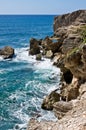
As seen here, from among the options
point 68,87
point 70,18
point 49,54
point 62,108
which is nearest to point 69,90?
point 68,87

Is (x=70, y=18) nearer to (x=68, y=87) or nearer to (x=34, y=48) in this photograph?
(x=34, y=48)

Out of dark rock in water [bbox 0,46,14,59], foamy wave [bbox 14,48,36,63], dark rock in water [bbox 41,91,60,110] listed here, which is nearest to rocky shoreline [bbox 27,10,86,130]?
dark rock in water [bbox 41,91,60,110]

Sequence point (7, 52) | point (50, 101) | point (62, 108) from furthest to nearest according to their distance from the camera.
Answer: point (7, 52) → point (50, 101) → point (62, 108)

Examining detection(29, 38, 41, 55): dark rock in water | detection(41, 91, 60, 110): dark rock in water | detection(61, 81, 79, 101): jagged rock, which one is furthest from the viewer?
detection(29, 38, 41, 55): dark rock in water

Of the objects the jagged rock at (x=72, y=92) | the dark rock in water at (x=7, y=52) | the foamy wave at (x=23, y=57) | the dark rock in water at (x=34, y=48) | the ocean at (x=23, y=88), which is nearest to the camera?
the ocean at (x=23, y=88)

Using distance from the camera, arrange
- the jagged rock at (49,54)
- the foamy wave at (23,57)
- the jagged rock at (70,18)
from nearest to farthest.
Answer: the jagged rock at (49,54), the foamy wave at (23,57), the jagged rock at (70,18)

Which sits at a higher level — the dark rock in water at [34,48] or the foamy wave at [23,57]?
the dark rock in water at [34,48]

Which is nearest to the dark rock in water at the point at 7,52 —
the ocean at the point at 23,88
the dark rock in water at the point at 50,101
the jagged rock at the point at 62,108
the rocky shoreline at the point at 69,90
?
the ocean at the point at 23,88

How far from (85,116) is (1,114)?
1517cm

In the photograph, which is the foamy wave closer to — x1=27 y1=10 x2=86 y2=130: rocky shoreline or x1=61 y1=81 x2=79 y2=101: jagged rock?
x1=27 y1=10 x2=86 y2=130: rocky shoreline

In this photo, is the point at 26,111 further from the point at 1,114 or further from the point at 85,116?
the point at 85,116

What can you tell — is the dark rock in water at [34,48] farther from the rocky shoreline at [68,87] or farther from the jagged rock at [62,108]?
the jagged rock at [62,108]

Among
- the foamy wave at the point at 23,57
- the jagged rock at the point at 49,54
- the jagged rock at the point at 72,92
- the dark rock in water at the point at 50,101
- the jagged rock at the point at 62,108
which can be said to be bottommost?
the foamy wave at the point at 23,57

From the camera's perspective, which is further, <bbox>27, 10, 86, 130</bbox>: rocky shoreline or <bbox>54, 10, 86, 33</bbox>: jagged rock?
<bbox>54, 10, 86, 33</bbox>: jagged rock
